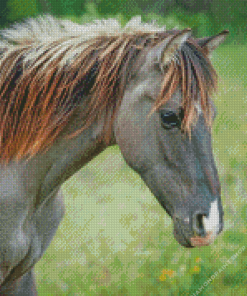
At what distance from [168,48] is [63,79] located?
0.41m

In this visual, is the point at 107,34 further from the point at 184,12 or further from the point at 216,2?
the point at 216,2

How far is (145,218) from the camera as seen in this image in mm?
3480

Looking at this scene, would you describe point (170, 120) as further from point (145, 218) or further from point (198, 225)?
point (145, 218)

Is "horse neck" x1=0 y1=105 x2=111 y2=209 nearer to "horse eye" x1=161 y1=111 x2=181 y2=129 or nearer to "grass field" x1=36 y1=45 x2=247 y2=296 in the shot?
"horse eye" x1=161 y1=111 x2=181 y2=129

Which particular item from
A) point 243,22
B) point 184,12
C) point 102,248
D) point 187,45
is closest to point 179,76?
point 187,45

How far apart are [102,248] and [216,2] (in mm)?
3167

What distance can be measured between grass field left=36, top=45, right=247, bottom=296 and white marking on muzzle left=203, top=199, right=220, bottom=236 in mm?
980

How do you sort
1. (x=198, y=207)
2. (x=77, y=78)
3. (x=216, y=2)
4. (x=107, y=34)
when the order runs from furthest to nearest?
(x=216, y=2) → (x=107, y=34) → (x=77, y=78) → (x=198, y=207)

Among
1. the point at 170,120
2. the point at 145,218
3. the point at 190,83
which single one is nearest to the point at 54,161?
the point at 170,120

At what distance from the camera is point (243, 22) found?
453cm

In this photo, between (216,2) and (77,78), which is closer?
(77,78)

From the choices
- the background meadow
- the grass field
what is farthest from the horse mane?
the grass field

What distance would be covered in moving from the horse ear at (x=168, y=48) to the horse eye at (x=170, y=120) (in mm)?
185

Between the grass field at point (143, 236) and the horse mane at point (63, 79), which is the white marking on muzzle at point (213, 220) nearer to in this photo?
the horse mane at point (63, 79)
